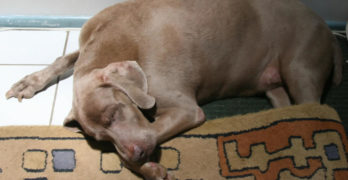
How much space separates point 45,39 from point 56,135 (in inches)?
34.4

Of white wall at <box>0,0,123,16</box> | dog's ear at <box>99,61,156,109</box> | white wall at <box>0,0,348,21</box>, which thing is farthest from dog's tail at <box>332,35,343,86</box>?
white wall at <box>0,0,123,16</box>

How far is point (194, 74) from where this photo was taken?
199cm

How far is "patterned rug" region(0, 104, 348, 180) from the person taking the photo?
194 cm

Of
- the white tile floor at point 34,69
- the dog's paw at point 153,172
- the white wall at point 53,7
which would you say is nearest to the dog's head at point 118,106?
the dog's paw at point 153,172

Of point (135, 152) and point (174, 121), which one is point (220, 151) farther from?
point (135, 152)

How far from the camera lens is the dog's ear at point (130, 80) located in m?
1.67

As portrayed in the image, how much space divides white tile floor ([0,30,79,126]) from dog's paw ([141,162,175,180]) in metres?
0.68

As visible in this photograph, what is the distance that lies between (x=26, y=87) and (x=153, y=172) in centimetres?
102

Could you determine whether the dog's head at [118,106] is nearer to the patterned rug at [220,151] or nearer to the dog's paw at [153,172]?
the dog's paw at [153,172]

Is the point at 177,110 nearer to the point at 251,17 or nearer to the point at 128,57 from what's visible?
the point at 128,57

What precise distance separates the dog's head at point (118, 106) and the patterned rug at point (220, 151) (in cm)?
29

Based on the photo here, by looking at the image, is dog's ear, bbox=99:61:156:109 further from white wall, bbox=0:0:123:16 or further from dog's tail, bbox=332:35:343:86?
dog's tail, bbox=332:35:343:86

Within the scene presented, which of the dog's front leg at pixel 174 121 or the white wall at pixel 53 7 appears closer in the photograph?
the dog's front leg at pixel 174 121

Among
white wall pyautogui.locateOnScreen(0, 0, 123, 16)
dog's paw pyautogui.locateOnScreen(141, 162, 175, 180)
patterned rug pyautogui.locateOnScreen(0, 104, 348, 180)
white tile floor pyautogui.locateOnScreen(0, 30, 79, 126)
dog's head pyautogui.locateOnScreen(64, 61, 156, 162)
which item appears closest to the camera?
dog's head pyautogui.locateOnScreen(64, 61, 156, 162)
